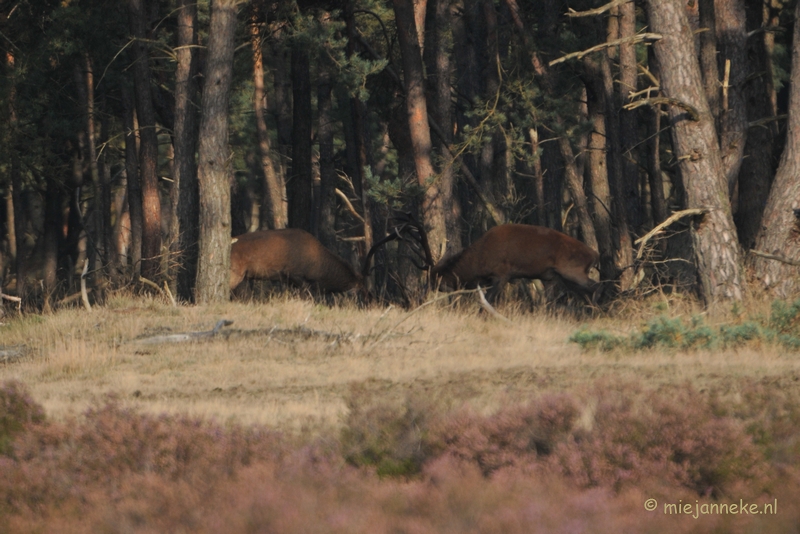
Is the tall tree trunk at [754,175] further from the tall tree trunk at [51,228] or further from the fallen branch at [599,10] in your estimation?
the tall tree trunk at [51,228]

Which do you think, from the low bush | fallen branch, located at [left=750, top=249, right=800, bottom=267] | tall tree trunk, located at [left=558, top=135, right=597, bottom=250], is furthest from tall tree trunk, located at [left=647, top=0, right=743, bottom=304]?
tall tree trunk, located at [left=558, top=135, right=597, bottom=250]

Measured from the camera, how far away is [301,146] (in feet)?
77.1

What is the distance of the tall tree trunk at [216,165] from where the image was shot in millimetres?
16219

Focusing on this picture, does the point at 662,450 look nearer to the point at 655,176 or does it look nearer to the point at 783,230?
the point at 783,230

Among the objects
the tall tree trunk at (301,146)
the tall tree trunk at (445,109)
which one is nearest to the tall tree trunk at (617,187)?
the tall tree trunk at (445,109)

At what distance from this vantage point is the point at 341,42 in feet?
61.5

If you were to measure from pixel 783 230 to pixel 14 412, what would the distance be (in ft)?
32.0

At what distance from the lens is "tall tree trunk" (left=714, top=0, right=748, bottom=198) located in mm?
15041

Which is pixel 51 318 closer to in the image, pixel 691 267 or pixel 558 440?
pixel 558 440

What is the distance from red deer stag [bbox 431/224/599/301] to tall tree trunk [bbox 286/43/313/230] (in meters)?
7.62

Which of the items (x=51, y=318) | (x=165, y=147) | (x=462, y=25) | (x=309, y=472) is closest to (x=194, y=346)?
(x=51, y=318)

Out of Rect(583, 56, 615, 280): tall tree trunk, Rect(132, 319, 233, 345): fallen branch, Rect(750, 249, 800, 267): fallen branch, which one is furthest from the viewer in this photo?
Rect(583, 56, 615, 280): tall tree trunk

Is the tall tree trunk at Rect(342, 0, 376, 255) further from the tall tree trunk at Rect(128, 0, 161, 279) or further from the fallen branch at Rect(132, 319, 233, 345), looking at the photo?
the fallen branch at Rect(132, 319, 233, 345)

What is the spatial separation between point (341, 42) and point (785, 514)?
15.2 metres
